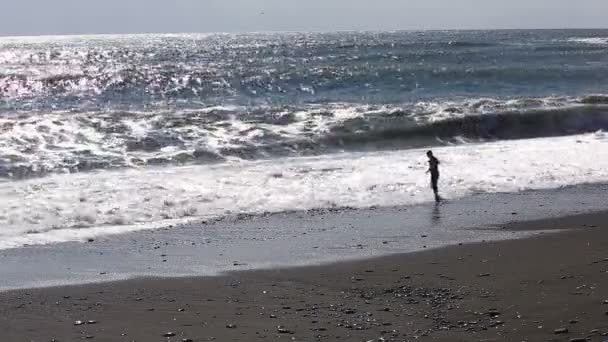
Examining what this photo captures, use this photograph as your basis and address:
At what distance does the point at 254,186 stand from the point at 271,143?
267 inches

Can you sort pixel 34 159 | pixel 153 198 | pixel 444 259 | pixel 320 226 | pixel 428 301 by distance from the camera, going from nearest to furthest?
pixel 428 301
pixel 444 259
pixel 320 226
pixel 153 198
pixel 34 159

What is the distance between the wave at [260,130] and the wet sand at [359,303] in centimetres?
1041

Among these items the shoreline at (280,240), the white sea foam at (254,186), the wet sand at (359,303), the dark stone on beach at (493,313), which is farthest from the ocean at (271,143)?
the dark stone on beach at (493,313)

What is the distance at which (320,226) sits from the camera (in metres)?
12.4

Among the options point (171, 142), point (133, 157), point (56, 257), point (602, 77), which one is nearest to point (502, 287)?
point (56, 257)

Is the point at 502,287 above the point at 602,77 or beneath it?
beneath

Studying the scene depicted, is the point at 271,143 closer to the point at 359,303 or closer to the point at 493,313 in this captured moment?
the point at 359,303

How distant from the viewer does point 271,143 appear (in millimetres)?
22703

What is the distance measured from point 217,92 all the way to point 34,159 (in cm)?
2155

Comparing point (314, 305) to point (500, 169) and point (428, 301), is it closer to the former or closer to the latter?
point (428, 301)

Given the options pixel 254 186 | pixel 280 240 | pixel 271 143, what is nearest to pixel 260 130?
pixel 271 143

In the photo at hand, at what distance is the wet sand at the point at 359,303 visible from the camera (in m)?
6.95

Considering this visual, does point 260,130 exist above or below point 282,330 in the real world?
above

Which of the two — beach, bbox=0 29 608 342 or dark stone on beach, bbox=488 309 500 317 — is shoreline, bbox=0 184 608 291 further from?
dark stone on beach, bbox=488 309 500 317
